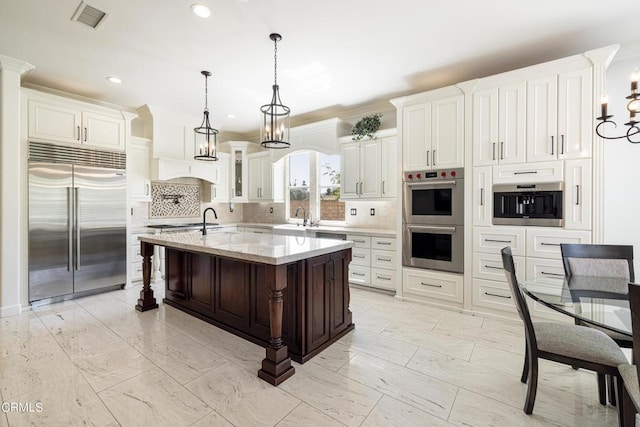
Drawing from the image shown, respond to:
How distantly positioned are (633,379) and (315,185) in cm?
471

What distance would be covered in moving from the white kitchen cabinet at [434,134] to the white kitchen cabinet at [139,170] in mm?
4182

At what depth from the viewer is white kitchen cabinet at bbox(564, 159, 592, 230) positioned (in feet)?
9.21

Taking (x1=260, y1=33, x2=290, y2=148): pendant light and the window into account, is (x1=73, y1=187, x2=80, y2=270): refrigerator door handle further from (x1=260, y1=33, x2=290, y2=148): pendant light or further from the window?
the window

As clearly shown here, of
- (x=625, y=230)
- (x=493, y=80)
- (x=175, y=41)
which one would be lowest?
(x=625, y=230)

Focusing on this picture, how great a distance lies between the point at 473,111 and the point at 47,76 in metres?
5.27

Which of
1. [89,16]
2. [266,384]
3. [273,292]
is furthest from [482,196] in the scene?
[89,16]

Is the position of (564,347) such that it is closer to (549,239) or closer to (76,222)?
(549,239)

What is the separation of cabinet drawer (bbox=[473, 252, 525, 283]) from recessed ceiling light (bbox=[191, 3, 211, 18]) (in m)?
3.61

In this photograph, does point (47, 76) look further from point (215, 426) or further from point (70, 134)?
point (215, 426)

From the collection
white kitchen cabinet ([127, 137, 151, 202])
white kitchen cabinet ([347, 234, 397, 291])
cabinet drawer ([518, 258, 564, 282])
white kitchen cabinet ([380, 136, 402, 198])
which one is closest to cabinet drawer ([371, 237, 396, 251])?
white kitchen cabinet ([347, 234, 397, 291])

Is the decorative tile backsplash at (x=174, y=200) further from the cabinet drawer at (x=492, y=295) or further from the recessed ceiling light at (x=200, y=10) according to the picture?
the cabinet drawer at (x=492, y=295)

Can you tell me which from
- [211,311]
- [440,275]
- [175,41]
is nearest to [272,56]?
[175,41]

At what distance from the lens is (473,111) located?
11.0 feet

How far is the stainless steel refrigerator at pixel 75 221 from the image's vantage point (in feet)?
11.7
